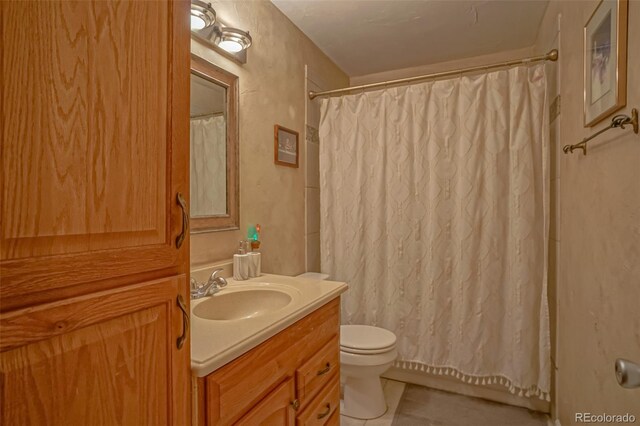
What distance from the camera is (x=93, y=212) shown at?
546 mm

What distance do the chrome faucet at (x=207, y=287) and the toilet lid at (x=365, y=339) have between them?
84cm

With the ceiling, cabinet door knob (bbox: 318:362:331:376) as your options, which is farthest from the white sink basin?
the ceiling

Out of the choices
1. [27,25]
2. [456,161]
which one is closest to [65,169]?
[27,25]

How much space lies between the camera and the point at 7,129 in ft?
1.46

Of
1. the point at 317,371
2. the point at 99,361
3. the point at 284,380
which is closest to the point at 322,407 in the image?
the point at 317,371

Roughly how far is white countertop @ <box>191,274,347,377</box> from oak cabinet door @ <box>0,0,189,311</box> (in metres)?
0.22

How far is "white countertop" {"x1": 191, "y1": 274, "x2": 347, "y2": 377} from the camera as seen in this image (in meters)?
0.76

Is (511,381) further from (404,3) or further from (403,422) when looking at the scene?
(404,3)

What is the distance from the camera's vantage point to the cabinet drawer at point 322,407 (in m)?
1.13

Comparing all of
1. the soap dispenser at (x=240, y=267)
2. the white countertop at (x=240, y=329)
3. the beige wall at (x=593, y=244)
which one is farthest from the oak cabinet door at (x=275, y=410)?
the beige wall at (x=593, y=244)

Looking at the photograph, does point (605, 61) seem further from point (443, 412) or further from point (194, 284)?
point (443, 412)

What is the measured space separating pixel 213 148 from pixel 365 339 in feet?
4.28

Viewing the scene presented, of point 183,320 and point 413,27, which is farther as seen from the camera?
point 413,27

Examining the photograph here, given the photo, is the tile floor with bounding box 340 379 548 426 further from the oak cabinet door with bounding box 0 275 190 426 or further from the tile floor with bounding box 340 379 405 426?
the oak cabinet door with bounding box 0 275 190 426
